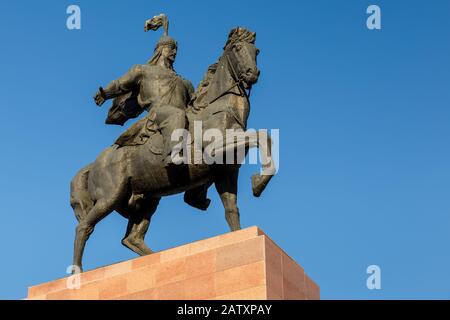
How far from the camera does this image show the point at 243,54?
1872 centimetres

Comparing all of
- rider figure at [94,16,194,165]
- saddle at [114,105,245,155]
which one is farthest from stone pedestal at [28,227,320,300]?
rider figure at [94,16,194,165]

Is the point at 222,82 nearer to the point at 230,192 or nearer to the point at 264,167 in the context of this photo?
the point at 230,192

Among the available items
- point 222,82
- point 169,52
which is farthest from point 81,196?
point 222,82

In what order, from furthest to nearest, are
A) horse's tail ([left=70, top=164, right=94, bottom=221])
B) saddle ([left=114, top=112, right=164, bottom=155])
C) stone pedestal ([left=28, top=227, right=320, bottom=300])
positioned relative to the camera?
horse's tail ([left=70, top=164, right=94, bottom=221])
saddle ([left=114, top=112, right=164, bottom=155])
stone pedestal ([left=28, top=227, right=320, bottom=300])

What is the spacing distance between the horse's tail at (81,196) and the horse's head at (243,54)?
3.54 metres

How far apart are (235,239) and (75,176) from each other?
4.68m

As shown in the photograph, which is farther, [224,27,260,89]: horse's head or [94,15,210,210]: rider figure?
[94,15,210,210]: rider figure

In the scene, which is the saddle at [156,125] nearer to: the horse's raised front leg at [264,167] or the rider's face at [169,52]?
the horse's raised front leg at [264,167]

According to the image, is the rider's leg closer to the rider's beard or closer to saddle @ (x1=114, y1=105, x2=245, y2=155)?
saddle @ (x1=114, y1=105, x2=245, y2=155)

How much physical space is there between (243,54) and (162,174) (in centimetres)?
253

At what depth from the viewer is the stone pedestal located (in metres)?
16.1

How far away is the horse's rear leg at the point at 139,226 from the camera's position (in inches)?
773
